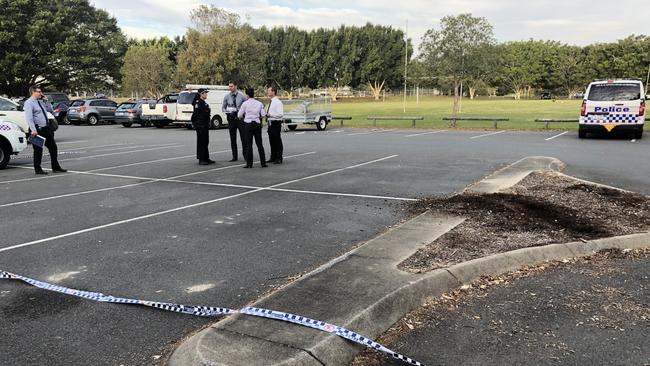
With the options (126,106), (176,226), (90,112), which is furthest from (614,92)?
(90,112)

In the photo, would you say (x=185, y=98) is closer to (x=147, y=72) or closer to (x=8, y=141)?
(x=8, y=141)

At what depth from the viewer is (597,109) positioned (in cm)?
1789

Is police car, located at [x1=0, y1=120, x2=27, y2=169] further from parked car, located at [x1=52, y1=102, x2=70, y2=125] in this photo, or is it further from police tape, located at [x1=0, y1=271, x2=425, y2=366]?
parked car, located at [x1=52, y1=102, x2=70, y2=125]

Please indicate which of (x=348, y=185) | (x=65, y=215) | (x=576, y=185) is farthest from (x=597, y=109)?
(x=65, y=215)

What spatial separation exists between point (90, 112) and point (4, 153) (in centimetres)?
2200

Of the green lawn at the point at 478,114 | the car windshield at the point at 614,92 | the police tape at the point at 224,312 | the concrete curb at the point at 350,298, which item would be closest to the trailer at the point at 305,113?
the green lawn at the point at 478,114

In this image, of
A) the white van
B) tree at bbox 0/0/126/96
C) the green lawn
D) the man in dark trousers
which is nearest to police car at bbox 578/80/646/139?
the green lawn

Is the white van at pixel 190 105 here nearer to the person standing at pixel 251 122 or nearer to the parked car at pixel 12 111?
the parked car at pixel 12 111

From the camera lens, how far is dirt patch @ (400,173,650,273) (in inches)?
205

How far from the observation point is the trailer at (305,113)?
25331 millimetres

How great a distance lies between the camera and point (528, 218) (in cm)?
644

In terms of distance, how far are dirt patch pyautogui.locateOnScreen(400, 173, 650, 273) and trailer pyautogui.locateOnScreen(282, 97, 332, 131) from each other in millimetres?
17494

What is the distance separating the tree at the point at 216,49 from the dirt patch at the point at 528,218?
43.3 meters

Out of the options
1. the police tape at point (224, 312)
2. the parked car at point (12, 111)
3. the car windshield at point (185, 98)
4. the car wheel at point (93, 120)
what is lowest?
the police tape at point (224, 312)
